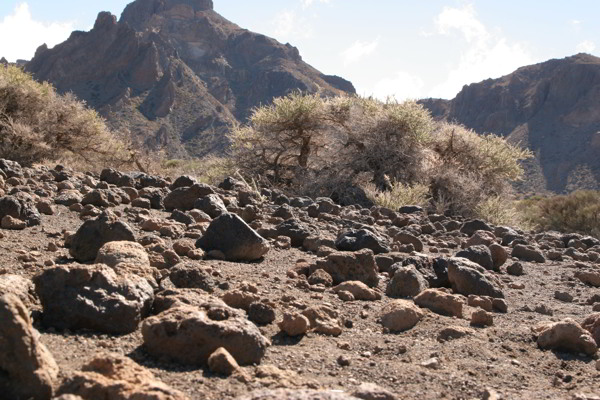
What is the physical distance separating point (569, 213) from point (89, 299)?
20716mm

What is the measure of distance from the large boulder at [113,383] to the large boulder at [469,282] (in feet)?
9.99

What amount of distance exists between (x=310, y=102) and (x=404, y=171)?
2.83 metres

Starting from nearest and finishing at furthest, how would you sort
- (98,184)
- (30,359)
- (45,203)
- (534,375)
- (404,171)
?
(30,359), (534,375), (45,203), (98,184), (404,171)

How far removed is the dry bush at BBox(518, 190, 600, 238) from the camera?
19625 millimetres

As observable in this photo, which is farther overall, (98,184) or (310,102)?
(310,102)

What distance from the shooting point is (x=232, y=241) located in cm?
489

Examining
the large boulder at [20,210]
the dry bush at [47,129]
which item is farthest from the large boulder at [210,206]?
the dry bush at [47,129]

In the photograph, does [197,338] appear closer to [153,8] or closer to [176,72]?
[176,72]

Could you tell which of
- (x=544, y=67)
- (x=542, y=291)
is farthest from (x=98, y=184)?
(x=544, y=67)

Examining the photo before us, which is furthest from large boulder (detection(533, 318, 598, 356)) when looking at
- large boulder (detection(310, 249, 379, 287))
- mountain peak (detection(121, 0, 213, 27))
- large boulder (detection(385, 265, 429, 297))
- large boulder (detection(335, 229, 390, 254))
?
mountain peak (detection(121, 0, 213, 27))

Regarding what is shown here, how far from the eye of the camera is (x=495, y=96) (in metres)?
94.7

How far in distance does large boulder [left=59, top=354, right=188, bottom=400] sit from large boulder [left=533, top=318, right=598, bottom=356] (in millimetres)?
2364

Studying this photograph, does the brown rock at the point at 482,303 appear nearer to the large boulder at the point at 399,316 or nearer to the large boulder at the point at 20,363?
the large boulder at the point at 399,316

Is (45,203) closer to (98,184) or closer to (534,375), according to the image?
(98,184)
